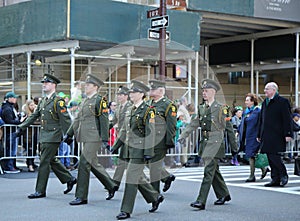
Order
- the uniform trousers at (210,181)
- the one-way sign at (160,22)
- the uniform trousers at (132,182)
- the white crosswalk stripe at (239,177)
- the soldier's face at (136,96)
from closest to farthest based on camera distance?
the uniform trousers at (132,182)
the soldier's face at (136,96)
the uniform trousers at (210,181)
the white crosswalk stripe at (239,177)
the one-way sign at (160,22)

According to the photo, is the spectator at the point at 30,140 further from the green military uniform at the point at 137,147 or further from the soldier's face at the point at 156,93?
the green military uniform at the point at 137,147

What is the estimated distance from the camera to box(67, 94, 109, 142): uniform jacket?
373 inches

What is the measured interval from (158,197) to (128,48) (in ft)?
36.7

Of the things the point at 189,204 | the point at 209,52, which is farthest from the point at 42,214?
the point at 209,52

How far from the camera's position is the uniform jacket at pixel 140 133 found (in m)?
8.14

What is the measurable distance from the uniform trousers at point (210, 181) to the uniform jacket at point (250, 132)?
9.97 feet

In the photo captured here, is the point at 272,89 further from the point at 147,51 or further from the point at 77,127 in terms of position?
the point at 147,51

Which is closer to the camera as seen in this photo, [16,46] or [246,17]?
[16,46]

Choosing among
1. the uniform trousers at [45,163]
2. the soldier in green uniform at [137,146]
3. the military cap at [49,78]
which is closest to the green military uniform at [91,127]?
the uniform trousers at [45,163]

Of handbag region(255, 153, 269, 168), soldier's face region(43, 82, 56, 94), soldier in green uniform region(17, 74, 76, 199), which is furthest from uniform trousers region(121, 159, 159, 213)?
handbag region(255, 153, 269, 168)

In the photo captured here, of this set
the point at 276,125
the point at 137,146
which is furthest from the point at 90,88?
the point at 276,125

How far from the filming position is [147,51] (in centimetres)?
2047

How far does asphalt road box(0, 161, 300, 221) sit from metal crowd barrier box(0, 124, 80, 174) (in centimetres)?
177

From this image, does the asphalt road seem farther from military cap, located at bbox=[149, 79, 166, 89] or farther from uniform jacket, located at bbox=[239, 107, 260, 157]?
military cap, located at bbox=[149, 79, 166, 89]
